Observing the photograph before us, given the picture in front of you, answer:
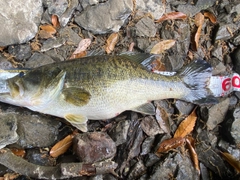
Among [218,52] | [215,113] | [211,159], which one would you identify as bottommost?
[211,159]

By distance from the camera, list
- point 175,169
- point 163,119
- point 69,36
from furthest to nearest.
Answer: point 69,36 < point 163,119 < point 175,169

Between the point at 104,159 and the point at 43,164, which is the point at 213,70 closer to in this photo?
the point at 104,159

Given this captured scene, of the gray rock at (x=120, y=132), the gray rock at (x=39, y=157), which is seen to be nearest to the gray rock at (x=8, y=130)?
the gray rock at (x=39, y=157)

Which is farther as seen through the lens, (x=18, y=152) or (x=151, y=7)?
(x=151, y=7)

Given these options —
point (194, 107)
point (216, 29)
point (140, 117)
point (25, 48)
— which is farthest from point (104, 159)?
point (216, 29)

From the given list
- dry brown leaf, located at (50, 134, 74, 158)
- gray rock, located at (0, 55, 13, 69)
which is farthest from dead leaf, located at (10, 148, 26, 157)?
gray rock, located at (0, 55, 13, 69)

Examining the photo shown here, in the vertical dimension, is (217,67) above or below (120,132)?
above

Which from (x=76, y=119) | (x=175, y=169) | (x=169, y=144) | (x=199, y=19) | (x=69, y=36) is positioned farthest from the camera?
(x=199, y=19)

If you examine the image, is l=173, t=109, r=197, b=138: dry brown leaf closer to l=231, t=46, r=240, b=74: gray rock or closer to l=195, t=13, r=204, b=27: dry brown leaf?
l=231, t=46, r=240, b=74: gray rock

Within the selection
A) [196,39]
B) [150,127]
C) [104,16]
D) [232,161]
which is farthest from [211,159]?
[104,16]

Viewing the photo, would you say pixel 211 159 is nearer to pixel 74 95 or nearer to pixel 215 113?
pixel 215 113
